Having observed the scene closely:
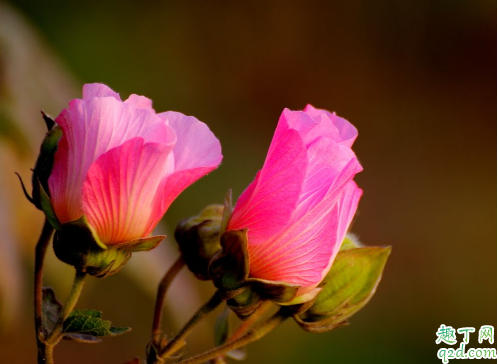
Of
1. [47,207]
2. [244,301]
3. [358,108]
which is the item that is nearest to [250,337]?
[244,301]

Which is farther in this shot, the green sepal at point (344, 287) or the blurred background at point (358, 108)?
the blurred background at point (358, 108)

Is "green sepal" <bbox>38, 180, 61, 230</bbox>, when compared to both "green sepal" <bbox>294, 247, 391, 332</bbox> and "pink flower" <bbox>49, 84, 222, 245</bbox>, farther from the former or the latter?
"green sepal" <bbox>294, 247, 391, 332</bbox>

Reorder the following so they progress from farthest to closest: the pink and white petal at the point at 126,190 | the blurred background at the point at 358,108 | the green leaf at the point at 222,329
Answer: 1. the blurred background at the point at 358,108
2. the green leaf at the point at 222,329
3. the pink and white petal at the point at 126,190

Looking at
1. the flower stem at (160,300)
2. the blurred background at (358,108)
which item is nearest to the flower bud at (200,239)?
the flower stem at (160,300)

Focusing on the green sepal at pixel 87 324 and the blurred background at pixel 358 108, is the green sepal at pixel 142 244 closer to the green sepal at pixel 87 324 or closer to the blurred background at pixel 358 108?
the green sepal at pixel 87 324

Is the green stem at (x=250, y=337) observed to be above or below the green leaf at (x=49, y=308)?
below

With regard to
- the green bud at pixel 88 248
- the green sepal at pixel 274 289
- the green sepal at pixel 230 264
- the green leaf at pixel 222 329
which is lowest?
the green leaf at pixel 222 329

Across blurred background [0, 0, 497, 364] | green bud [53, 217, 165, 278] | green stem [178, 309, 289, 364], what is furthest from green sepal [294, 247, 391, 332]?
blurred background [0, 0, 497, 364]

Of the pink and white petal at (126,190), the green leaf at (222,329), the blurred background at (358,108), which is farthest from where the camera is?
the blurred background at (358,108)
